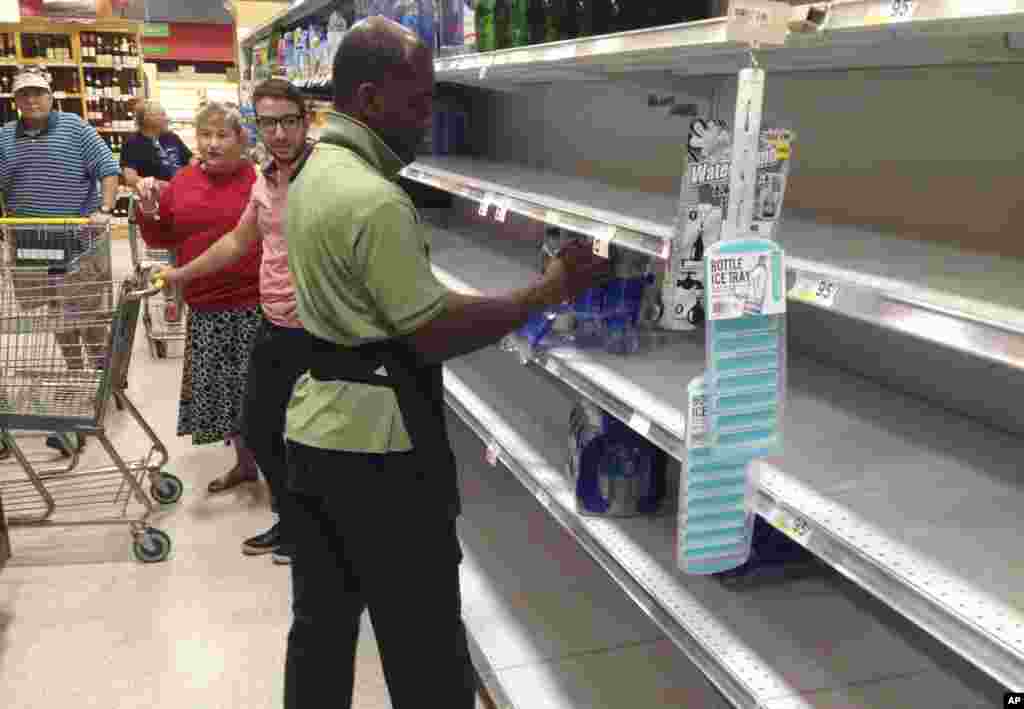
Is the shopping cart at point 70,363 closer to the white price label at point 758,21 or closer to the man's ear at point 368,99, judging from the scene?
the man's ear at point 368,99

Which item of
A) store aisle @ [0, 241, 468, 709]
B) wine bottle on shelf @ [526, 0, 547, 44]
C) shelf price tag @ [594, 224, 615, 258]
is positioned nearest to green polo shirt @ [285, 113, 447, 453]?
shelf price tag @ [594, 224, 615, 258]

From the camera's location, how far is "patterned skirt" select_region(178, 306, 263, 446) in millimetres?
3553

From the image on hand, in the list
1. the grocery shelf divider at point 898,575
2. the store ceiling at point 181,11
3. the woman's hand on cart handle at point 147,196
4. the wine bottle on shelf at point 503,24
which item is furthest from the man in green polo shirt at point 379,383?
the store ceiling at point 181,11

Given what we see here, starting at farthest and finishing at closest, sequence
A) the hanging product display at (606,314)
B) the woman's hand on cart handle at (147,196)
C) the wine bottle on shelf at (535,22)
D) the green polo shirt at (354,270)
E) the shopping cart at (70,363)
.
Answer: the woman's hand on cart handle at (147,196) < the shopping cart at (70,363) < the wine bottle on shelf at (535,22) < the hanging product display at (606,314) < the green polo shirt at (354,270)

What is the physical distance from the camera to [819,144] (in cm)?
196

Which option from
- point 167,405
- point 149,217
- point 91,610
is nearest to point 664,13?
point 149,217

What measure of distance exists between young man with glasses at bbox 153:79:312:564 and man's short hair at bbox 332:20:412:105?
127 centimetres

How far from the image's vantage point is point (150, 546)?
3229 mm

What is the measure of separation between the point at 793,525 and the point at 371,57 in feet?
3.60

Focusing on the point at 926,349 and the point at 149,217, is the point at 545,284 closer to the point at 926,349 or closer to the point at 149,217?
the point at 926,349

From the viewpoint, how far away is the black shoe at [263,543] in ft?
10.9

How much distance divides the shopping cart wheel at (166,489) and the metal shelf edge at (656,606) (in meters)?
1.84

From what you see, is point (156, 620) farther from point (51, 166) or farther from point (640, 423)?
point (51, 166)

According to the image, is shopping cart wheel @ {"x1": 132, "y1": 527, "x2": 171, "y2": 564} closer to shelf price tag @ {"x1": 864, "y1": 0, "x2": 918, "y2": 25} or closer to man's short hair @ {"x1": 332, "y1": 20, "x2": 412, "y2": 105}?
man's short hair @ {"x1": 332, "y1": 20, "x2": 412, "y2": 105}
